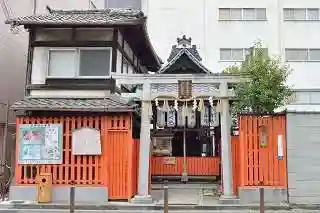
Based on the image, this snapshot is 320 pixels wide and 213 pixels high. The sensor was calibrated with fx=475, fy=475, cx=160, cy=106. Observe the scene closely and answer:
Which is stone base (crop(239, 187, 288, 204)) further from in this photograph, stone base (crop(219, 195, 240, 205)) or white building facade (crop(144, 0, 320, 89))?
white building facade (crop(144, 0, 320, 89))

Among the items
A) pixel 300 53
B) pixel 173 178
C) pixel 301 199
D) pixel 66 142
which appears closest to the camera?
pixel 301 199

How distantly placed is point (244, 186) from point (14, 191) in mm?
9090

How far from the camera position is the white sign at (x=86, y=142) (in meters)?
18.9

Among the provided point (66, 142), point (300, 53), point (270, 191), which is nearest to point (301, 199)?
point (270, 191)

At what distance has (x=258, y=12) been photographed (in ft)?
137

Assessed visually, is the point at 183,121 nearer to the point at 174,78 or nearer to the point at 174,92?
the point at 174,92

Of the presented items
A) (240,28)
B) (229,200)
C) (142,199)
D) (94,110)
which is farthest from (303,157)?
(240,28)

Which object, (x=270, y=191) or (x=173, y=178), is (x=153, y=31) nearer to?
(x=173, y=178)

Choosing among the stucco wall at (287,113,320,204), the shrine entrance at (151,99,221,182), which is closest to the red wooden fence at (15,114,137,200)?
the stucco wall at (287,113,320,204)

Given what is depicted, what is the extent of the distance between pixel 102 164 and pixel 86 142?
3.55ft

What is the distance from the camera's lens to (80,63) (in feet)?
68.4

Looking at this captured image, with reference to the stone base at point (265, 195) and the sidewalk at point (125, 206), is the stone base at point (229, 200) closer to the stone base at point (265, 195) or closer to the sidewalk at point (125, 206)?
the stone base at point (265, 195)

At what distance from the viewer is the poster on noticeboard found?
62.5ft

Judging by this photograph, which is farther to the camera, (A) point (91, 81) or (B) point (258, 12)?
(B) point (258, 12)
